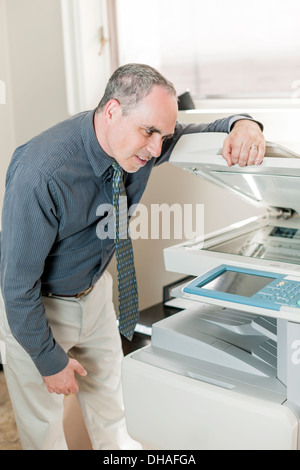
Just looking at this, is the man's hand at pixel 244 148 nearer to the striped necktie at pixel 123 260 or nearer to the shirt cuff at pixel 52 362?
the striped necktie at pixel 123 260

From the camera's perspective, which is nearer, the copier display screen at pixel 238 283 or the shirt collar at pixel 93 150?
the copier display screen at pixel 238 283

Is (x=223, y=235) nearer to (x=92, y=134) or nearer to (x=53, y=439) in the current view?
(x=92, y=134)

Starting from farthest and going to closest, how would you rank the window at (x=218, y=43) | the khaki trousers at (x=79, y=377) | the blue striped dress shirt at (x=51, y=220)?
the window at (x=218, y=43) → the khaki trousers at (x=79, y=377) → the blue striped dress shirt at (x=51, y=220)

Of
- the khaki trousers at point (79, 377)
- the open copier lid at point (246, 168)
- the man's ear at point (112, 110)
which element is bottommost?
the khaki trousers at point (79, 377)

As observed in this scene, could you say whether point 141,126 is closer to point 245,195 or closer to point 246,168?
point 246,168

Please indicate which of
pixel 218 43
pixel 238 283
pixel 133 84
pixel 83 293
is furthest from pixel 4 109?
pixel 238 283

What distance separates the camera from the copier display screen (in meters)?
1.04

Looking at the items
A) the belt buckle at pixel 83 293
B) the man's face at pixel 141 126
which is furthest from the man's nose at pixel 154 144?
the belt buckle at pixel 83 293

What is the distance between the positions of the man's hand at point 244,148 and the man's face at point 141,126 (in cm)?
14

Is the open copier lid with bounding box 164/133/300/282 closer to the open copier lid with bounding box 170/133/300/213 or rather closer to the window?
the open copier lid with bounding box 170/133/300/213

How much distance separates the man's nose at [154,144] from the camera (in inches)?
46.9

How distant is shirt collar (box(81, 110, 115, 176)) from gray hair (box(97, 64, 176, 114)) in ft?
0.38

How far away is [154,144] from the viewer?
1.20 meters

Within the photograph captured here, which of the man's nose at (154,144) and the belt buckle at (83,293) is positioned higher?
the man's nose at (154,144)
